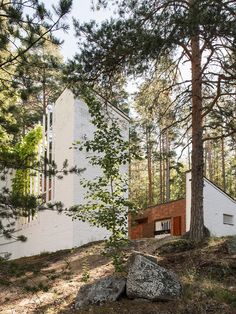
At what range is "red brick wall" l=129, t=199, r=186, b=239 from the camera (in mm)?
16141

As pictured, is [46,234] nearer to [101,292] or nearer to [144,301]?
[101,292]

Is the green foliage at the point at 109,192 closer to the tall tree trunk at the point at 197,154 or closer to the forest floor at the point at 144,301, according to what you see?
the forest floor at the point at 144,301

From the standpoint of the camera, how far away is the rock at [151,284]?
22.3ft

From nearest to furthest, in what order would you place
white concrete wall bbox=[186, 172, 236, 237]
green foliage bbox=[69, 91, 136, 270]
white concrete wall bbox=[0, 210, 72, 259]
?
green foliage bbox=[69, 91, 136, 270] < white concrete wall bbox=[0, 210, 72, 259] < white concrete wall bbox=[186, 172, 236, 237]

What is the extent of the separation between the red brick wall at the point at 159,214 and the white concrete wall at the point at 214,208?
1.18 meters

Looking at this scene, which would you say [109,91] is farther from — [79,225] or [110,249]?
[79,225]

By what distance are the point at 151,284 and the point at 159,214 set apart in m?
10.9

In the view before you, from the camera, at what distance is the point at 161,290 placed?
681cm

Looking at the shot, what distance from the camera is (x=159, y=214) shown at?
696 inches

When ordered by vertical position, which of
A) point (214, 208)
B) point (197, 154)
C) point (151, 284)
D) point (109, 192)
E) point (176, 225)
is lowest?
point (151, 284)

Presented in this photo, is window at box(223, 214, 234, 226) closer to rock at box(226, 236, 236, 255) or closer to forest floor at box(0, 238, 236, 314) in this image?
forest floor at box(0, 238, 236, 314)

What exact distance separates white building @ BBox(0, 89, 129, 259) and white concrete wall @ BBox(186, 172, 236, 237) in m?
3.09

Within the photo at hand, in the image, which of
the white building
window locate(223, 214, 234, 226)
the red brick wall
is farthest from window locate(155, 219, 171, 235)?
the white building

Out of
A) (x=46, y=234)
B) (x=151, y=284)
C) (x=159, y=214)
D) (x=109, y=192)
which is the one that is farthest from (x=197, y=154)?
(x=159, y=214)
